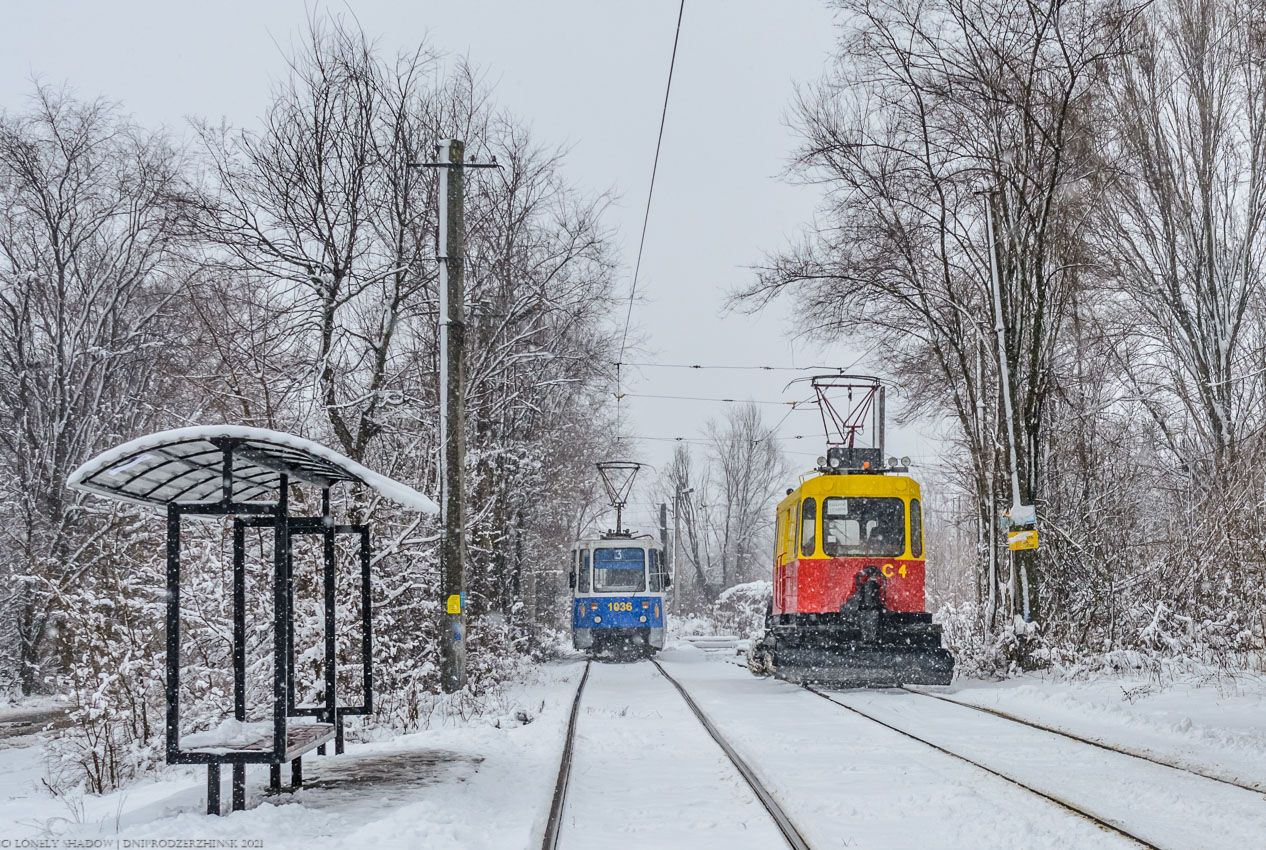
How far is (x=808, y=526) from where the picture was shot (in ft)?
60.0

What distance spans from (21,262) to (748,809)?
23.9m

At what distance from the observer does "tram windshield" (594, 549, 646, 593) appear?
1166 inches

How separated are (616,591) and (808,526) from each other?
39.3ft

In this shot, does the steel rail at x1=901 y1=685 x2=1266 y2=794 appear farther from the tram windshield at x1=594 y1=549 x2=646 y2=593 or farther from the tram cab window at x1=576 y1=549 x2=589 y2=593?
the tram cab window at x1=576 y1=549 x2=589 y2=593

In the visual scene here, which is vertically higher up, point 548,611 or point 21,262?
point 21,262

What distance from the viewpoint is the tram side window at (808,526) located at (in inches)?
717

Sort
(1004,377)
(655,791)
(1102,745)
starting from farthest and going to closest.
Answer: (1004,377), (1102,745), (655,791)

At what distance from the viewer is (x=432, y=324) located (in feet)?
71.1

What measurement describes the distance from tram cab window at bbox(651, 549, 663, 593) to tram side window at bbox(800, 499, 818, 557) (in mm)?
11850

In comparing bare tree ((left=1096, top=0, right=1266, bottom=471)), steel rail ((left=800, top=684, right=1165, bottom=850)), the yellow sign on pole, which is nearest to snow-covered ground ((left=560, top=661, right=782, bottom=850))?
steel rail ((left=800, top=684, right=1165, bottom=850))

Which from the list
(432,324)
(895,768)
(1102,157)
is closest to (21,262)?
(432,324)

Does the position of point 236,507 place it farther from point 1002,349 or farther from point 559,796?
point 1002,349

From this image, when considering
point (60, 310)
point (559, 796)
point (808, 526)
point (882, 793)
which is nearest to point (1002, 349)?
point (808, 526)

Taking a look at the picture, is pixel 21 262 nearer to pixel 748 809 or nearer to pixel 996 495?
pixel 996 495
